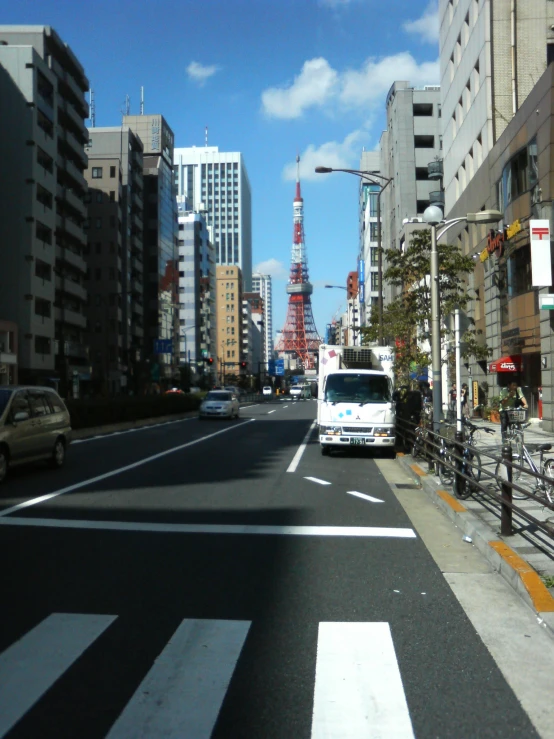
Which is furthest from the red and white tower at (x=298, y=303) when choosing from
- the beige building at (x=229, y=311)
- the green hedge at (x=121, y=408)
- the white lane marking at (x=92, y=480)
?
the white lane marking at (x=92, y=480)

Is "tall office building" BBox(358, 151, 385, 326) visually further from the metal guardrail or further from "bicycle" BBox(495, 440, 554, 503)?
"bicycle" BBox(495, 440, 554, 503)

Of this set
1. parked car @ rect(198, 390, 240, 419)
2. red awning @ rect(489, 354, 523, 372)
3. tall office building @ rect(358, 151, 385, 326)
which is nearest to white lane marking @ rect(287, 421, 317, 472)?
red awning @ rect(489, 354, 523, 372)

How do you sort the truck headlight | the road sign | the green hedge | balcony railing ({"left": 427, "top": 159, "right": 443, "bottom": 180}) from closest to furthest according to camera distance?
the truck headlight, the green hedge, balcony railing ({"left": 427, "top": 159, "right": 443, "bottom": 180}), the road sign

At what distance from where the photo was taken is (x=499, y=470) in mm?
10320

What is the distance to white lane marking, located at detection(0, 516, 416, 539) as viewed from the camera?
353 inches

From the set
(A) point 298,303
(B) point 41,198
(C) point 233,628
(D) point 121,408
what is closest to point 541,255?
(D) point 121,408

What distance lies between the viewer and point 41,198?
57.4 meters

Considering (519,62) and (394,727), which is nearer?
(394,727)

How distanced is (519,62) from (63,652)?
3574cm

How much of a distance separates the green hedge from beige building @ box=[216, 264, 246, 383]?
406ft

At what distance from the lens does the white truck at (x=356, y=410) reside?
750 inches

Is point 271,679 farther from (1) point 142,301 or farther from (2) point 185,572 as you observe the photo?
(1) point 142,301

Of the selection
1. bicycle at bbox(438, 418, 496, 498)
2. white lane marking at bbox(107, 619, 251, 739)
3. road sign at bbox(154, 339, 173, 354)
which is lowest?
white lane marking at bbox(107, 619, 251, 739)

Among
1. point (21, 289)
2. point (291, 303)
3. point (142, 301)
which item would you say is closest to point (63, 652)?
point (21, 289)
